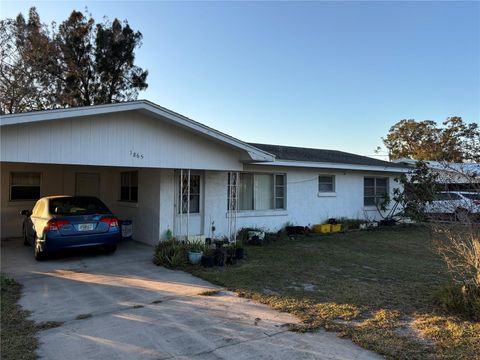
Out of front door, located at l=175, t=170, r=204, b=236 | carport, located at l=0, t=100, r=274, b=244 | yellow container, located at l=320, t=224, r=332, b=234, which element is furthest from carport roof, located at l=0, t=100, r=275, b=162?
yellow container, located at l=320, t=224, r=332, b=234

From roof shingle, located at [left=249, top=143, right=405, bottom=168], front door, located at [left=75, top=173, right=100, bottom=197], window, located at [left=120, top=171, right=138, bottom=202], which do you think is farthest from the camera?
roof shingle, located at [left=249, top=143, right=405, bottom=168]

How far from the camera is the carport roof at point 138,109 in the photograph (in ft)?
23.1

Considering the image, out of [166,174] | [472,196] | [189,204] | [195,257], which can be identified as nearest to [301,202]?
[189,204]

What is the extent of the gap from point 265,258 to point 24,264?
556 cm

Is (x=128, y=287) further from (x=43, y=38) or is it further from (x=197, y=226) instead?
(x=43, y=38)

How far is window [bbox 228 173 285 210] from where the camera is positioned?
1258 centimetres

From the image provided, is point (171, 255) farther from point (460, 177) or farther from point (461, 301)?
point (460, 177)

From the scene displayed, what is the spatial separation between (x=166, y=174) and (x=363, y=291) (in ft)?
20.8

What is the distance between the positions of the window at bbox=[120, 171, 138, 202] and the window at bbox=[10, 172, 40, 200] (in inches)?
115

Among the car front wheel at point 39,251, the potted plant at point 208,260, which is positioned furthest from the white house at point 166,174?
the potted plant at point 208,260

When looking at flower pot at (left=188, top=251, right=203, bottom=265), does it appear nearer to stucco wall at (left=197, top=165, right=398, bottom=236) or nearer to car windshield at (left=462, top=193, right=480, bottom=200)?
stucco wall at (left=197, top=165, right=398, bottom=236)

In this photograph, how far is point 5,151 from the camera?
7.09m

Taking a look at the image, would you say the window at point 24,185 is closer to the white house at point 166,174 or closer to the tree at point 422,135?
the white house at point 166,174

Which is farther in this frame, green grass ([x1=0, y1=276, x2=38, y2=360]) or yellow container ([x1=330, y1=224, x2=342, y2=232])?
yellow container ([x1=330, y1=224, x2=342, y2=232])
